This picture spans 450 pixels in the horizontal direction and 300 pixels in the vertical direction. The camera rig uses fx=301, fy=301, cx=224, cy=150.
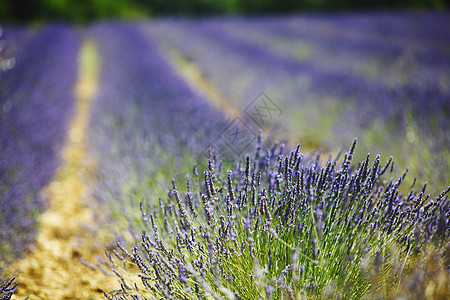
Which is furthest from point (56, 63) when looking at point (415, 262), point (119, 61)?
point (415, 262)

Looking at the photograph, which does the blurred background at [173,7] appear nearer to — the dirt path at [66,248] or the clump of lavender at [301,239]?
the dirt path at [66,248]

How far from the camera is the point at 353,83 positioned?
4047 millimetres

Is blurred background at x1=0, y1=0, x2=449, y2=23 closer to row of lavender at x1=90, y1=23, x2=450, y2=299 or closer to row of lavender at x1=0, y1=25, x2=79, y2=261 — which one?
row of lavender at x1=0, y1=25, x2=79, y2=261

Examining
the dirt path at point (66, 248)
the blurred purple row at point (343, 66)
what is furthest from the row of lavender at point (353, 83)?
the dirt path at point (66, 248)

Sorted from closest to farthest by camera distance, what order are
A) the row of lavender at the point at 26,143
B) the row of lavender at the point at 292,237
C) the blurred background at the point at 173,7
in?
the row of lavender at the point at 292,237 → the row of lavender at the point at 26,143 → the blurred background at the point at 173,7

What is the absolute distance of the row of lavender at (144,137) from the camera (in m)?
1.97

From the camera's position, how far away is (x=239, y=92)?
5355mm

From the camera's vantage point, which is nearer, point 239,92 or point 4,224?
point 4,224

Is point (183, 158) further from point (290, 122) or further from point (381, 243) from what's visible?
point (290, 122)

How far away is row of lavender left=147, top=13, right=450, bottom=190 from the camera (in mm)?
2676

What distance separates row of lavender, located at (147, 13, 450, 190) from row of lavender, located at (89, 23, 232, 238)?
1.50m

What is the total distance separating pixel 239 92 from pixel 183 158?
11.7 feet

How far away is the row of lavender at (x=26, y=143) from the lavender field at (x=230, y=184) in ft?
0.05

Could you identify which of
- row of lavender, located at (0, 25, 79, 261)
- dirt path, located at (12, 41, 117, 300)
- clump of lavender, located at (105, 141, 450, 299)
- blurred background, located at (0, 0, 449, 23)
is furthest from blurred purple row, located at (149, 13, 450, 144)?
blurred background, located at (0, 0, 449, 23)
